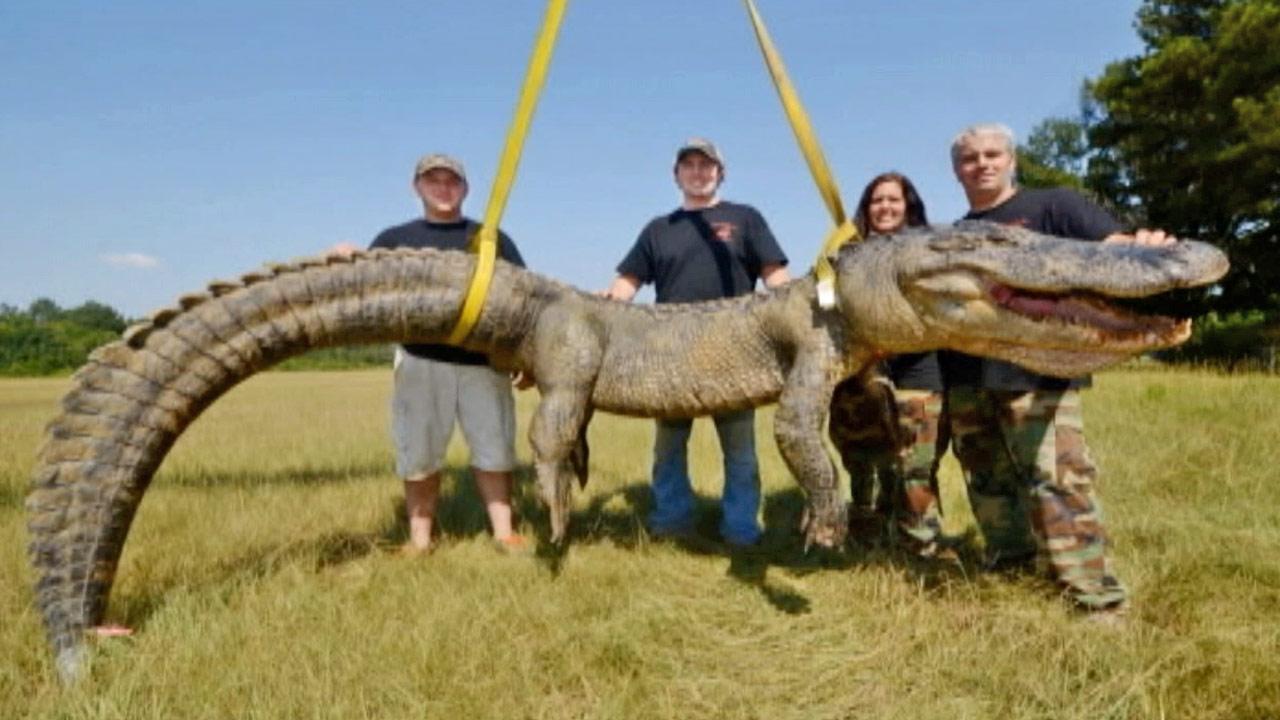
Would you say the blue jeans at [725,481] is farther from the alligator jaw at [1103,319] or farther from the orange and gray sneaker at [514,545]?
the alligator jaw at [1103,319]

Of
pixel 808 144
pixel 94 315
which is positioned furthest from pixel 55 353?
pixel 808 144

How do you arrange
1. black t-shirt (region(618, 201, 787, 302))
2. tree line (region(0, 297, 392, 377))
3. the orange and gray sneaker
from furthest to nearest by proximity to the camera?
tree line (region(0, 297, 392, 377)), black t-shirt (region(618, 201, 787, 302)), the orange and gray sneaker

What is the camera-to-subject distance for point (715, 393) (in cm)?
372

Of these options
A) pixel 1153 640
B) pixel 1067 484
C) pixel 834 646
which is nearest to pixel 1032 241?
pixel 1067 484

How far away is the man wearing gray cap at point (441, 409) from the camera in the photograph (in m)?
5.09

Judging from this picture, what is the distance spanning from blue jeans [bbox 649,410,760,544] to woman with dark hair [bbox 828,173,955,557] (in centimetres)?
84

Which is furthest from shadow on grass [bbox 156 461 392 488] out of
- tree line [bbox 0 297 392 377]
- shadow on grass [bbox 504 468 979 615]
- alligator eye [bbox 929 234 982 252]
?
tree line [bbox 0 297 392 377]

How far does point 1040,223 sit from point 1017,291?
3.24 ft

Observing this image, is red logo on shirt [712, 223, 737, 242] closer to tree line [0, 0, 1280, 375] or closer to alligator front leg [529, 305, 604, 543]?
alligator front leg [529, 305, 604, 543]

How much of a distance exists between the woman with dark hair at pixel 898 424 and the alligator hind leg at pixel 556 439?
1.74 metres

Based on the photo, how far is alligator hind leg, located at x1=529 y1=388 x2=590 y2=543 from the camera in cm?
366

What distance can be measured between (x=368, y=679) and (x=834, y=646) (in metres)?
1.94

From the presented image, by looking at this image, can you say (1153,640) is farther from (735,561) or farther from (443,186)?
(443,186)

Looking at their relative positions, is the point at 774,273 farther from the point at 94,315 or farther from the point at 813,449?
the point at 94,315
